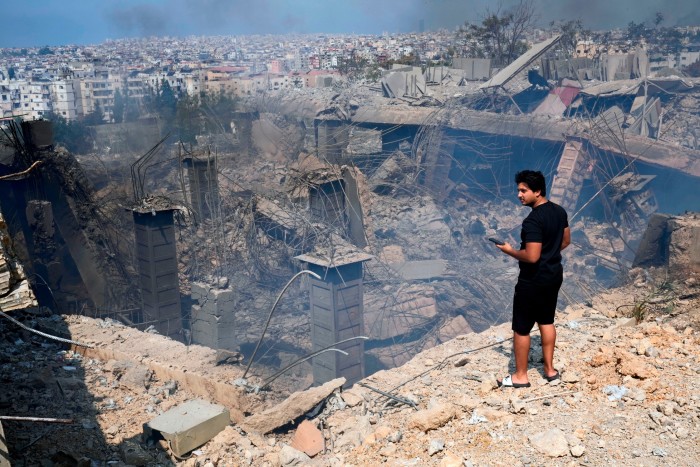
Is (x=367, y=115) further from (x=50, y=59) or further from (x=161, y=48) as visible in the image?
(x=161, y=48)

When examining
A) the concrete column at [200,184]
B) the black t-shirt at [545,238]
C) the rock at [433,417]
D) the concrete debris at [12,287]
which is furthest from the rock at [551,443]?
the concrete column at [200,184]

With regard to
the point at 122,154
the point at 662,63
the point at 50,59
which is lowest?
the point at 122,154

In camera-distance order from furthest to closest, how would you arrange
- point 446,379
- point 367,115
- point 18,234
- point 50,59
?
point 50,59, point 367,115, point 18,234, point 446,379

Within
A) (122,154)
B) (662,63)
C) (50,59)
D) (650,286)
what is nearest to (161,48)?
(50,59)

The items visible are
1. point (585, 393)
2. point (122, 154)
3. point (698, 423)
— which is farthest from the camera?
point (122, 154)

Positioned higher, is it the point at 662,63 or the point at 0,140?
the point at 662,63

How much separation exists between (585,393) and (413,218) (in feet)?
43.8

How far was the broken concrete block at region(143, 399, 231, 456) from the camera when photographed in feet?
14.7

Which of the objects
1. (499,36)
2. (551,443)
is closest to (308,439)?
(551,443)

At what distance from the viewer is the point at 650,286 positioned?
25.5 ft

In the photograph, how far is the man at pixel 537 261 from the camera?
3846 millimetres

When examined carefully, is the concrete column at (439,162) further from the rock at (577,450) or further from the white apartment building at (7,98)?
the white apartment building at (7,98)

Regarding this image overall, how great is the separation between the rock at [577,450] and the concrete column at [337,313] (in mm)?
6016

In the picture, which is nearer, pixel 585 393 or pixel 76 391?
pixel 585 393
